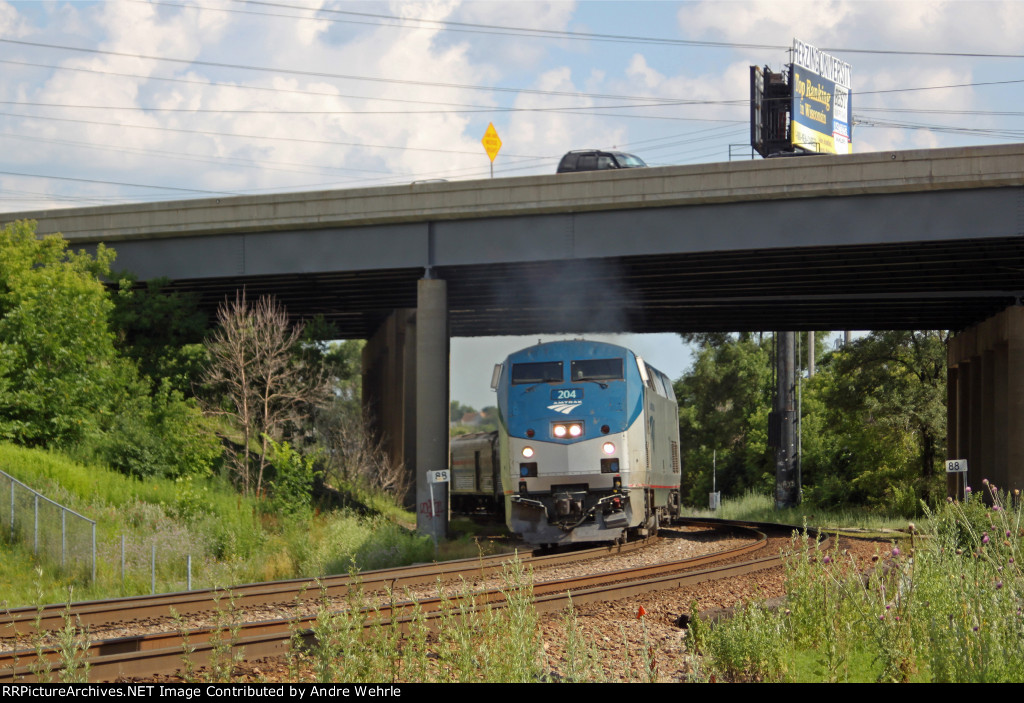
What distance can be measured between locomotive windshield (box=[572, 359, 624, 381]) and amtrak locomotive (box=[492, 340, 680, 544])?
2 centimetres

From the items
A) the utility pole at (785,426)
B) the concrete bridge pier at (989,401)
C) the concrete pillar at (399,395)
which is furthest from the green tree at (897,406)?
the concrete pillar at (399,395)

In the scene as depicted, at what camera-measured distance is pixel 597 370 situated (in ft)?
64.1

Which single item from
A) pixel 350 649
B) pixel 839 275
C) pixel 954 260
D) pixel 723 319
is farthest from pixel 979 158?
pixel 350 649

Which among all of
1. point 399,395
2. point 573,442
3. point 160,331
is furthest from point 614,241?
point 399,395

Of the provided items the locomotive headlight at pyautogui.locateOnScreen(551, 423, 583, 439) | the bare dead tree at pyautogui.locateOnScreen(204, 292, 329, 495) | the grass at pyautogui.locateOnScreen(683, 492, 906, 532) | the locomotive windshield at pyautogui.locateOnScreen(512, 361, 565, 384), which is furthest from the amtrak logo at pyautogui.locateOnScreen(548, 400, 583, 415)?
the grass at pyautogui.locateOnScreen(683, 492, 906, 532)

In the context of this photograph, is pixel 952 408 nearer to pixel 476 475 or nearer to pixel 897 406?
pixel 897 406

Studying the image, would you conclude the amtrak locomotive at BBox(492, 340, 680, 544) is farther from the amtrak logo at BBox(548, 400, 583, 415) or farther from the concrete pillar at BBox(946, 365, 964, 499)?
the concrete pillar at BBox(946, 365, 964, 499)

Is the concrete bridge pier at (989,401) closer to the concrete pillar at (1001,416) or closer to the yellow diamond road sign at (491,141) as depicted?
the concrete pillar at (1001,416)

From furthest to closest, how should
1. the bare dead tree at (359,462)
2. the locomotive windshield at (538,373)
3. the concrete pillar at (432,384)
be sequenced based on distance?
the bare dead tree at (359,462), the concrete pillar at (432,384), the locomotive windshield at (538,373)

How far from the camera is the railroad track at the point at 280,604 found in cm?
855

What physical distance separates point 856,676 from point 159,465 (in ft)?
62.8

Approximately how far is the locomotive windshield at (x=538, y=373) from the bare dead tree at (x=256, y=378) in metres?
6.69

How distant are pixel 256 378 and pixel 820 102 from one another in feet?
130

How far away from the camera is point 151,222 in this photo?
26438mm
